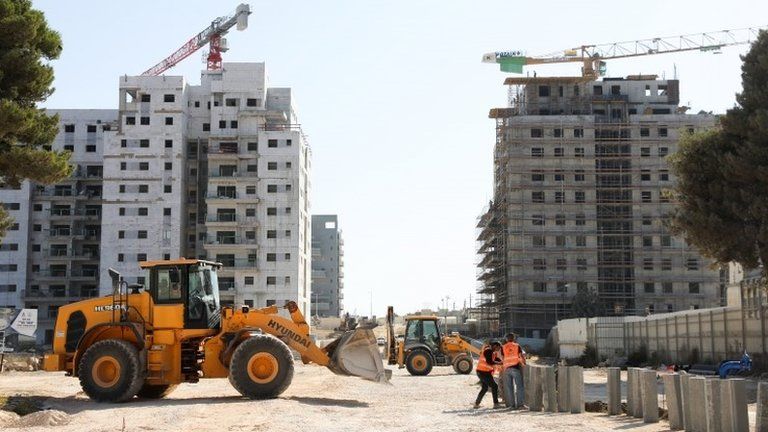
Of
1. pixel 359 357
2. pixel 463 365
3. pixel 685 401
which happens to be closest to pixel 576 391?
pixel 685 401

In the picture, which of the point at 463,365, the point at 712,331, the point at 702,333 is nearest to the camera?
the point at 463,365

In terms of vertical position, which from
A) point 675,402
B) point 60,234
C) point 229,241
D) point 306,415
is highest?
point 60,234

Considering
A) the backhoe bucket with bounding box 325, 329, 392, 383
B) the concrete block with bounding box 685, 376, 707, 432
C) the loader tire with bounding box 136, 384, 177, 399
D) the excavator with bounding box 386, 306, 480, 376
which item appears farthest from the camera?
the excavator with bounding box 386, 306, 480, 376

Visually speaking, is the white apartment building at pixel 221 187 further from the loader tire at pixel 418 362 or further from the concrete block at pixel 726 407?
the concrete block at pixel 726 407

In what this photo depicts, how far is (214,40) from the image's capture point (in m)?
124

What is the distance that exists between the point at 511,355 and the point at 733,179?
806 inches

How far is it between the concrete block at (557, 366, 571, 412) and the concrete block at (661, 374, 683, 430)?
143 inches

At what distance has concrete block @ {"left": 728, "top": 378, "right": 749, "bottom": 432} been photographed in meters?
14.3

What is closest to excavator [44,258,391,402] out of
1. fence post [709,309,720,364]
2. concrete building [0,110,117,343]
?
fence post [709,309,720,364]

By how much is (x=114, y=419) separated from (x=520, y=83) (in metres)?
94.1

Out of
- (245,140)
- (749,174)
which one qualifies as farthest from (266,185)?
(749,174)

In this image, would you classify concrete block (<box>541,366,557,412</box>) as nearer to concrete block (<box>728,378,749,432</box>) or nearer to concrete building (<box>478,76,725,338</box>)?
concrete block (<box>728,378,749,432</box>)

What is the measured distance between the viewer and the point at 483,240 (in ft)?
384

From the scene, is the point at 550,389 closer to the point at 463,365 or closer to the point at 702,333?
the point at 463,365
